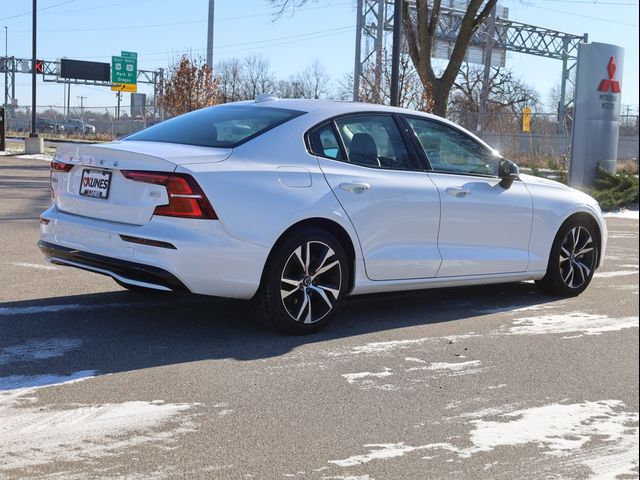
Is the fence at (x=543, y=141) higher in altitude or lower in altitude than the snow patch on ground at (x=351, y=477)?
higher

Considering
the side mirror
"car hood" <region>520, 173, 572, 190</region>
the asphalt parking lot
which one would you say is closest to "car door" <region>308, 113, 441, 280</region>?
the asphalt parking lot

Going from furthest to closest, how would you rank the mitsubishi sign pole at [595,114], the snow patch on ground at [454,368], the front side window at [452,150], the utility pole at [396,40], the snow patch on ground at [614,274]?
the mitsubishi sign pole at [595,114], the utility pole at [396,40], the snow patch on ground at [614,274], the front side window at [452,150], the snow patch on ground at [454,368]

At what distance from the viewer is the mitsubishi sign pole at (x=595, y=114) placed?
61.7 feet

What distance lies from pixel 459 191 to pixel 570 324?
1.33 m

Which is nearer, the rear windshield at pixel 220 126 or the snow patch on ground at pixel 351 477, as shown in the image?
the snow patch on ground at pixel 351 477

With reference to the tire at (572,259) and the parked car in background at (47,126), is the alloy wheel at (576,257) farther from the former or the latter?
the parked car in background at (47,126)

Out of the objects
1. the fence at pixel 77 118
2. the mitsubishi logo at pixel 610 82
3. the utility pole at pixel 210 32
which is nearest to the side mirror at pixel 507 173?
the mitsubishi logo at pixel 610 82

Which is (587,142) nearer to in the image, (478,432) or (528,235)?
(528,235)

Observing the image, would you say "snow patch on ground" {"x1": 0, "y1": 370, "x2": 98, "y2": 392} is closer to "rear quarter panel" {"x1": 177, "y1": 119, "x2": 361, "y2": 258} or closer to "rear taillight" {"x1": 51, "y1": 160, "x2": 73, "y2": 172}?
"rear quarter panel" {"x1": 177, "y1": 119, "x2": 361, "y2": 258}

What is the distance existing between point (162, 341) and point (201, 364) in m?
0.60

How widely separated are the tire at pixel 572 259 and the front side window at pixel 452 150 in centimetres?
97

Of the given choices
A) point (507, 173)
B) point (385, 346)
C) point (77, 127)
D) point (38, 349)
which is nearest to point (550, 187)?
point (507, 173)

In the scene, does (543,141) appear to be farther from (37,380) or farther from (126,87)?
(37,380)

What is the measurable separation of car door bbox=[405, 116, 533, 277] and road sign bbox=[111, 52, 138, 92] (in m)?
39.5
